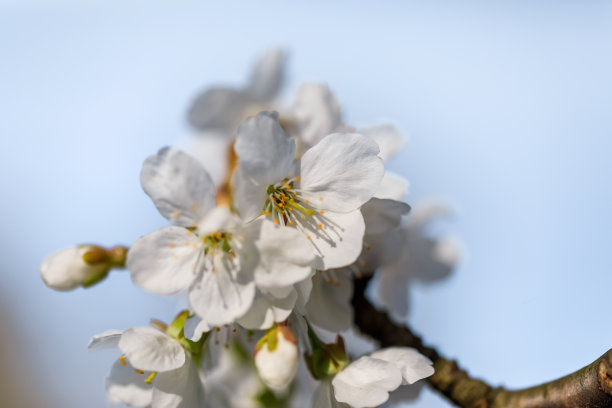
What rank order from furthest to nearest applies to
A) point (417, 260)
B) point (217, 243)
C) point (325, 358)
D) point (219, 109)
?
point (219, 109) → point (417, 260) → point (325, 358) → point (217, 243)

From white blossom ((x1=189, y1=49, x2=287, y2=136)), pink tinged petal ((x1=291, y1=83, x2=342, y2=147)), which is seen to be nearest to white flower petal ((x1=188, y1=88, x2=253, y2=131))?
white blossom ((x1=189, y1=49, x2=287, y2=136))

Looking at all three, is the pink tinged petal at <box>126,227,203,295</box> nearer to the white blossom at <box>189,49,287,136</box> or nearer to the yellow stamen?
the yellow stamen

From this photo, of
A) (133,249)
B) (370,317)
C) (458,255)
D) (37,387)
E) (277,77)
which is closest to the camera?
(133,249)

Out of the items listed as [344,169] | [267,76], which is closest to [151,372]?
[344,169]

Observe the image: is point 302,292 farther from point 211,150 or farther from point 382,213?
point 211,150

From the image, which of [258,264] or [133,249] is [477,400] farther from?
[133,249]

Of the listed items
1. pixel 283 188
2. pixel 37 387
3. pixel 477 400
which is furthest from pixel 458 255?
pixel 37 387
